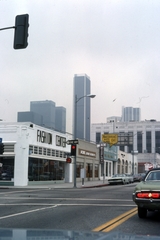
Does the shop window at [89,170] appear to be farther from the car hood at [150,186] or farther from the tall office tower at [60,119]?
the car hood at [150,186]

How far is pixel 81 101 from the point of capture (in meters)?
46.4

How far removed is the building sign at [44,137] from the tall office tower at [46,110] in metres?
8.19

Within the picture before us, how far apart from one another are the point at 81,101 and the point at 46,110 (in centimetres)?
521

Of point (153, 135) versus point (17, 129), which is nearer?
point (17, 129)

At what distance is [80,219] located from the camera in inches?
416

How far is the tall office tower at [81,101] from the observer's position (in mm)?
39188

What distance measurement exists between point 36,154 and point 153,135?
261 ft

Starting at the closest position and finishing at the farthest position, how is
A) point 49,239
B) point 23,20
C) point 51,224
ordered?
point 49,239
point 51,224
point 23,20

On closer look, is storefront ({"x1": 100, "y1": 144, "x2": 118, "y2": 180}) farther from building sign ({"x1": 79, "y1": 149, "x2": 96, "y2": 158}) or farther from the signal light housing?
the signal light housing

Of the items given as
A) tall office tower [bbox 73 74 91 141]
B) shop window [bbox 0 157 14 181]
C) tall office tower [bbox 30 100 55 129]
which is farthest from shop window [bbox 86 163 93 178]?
shop window [bbox 0 157 14 181]

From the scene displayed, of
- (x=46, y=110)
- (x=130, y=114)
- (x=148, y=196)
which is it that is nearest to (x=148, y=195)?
(x=148, y=196)

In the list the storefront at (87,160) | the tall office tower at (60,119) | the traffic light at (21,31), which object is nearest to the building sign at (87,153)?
the storefront at (87,160)

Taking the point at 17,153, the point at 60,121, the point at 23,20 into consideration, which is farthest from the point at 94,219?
the point at 60,121

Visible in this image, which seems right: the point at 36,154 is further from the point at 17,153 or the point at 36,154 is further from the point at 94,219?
the point at 94,219
